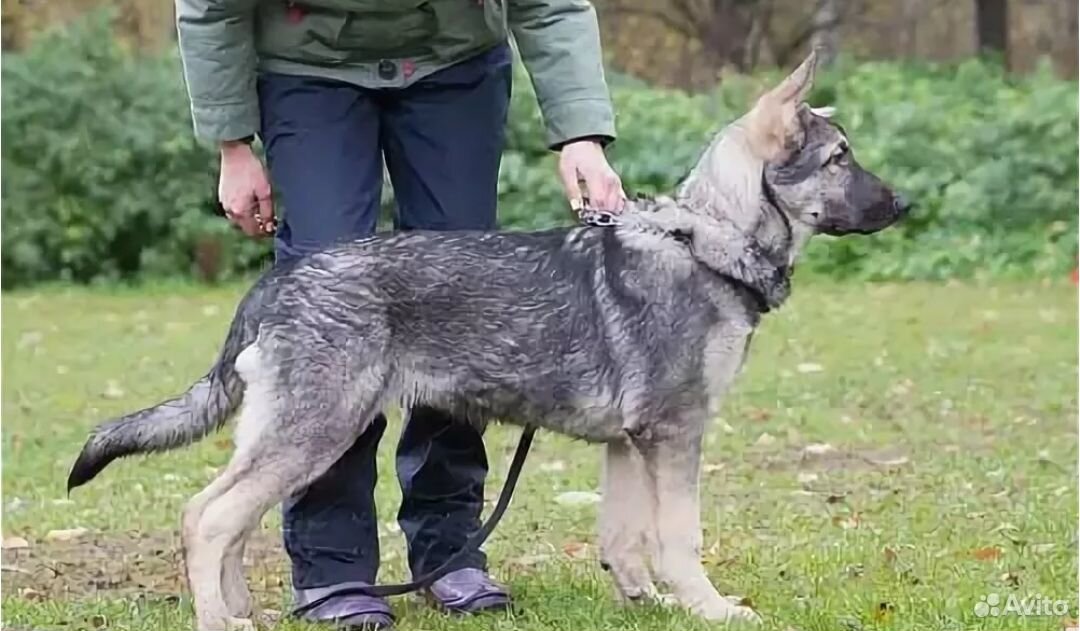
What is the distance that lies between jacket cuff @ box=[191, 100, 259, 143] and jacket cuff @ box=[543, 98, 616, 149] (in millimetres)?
908

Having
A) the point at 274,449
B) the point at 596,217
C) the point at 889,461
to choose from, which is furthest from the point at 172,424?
the point at 889,461

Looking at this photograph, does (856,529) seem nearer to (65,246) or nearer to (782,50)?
(65,246)

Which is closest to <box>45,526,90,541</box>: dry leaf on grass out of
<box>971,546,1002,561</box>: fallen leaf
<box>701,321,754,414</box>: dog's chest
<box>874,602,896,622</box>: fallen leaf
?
<box>701,321,754,414</box>: dog's chest

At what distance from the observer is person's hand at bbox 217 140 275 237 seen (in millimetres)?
5344

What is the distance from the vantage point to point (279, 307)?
16.3 feet

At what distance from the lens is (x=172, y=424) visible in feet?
16.5

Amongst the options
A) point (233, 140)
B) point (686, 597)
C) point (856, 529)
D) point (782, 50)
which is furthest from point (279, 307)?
point (782, 50)

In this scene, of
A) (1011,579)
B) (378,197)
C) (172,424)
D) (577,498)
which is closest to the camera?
(172,424)

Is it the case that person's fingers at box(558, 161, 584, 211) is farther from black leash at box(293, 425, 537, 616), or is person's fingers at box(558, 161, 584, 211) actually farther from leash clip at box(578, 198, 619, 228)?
black leash at box(293, 425, 537, 616)

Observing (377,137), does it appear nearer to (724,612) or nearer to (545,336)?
(545,336)

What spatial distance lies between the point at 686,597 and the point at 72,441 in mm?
5167

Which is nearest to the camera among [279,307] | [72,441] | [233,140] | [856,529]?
[279,307]

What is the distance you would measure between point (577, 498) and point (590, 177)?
2.48 metres

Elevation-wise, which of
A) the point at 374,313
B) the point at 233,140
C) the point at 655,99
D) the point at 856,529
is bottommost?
the point at 655,99
